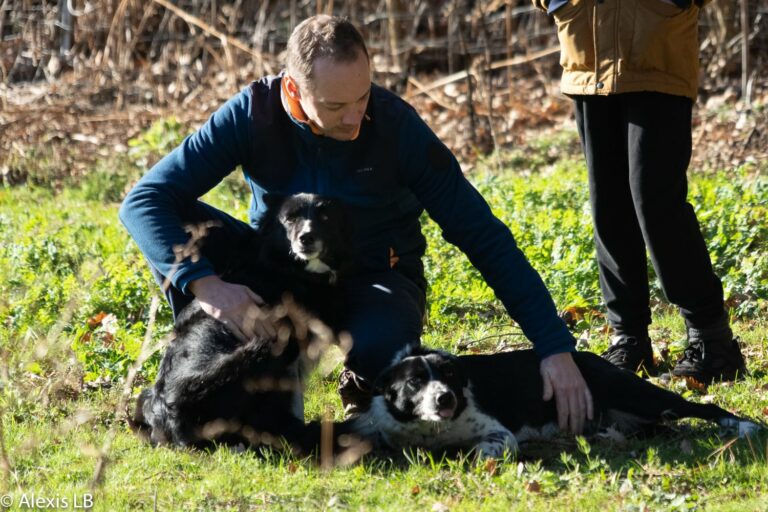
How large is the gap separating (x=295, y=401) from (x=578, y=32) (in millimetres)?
2065

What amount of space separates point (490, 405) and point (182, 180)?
5.31 feet

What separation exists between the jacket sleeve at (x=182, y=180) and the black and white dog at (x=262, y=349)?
0.27m

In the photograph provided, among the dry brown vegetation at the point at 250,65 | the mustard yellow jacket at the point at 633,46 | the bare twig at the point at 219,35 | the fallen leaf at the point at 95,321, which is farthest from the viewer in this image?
the bare twig at the point at 219,35

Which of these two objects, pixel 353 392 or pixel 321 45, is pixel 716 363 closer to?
pixel 353 392

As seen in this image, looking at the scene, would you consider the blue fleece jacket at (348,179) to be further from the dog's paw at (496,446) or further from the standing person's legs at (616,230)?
the standing person's legs at (616,230)

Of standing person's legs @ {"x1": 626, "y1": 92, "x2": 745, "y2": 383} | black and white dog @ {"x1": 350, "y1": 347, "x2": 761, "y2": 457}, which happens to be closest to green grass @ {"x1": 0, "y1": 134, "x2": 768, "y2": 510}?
black and white dog @ {"x1": 350, "y1": 347, "x2": 761, "y2": 457}

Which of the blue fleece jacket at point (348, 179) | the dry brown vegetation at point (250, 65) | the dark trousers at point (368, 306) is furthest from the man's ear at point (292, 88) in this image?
the dry brown vegetation at point (250, 65)

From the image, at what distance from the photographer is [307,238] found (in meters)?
4.28

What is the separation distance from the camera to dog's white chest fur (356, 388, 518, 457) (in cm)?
417

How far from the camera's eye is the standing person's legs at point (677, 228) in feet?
14.8

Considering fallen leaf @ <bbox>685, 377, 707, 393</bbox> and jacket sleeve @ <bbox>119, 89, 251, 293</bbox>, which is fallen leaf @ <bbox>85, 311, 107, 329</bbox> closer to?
jacket sleeve @ <bbox>119, 89, 251, 293</bbox>

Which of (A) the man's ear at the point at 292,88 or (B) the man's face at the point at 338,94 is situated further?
(A) the man's ear at the point at 292,88

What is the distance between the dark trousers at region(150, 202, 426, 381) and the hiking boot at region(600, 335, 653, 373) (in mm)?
957

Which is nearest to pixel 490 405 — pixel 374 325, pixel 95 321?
pixel 374 325
